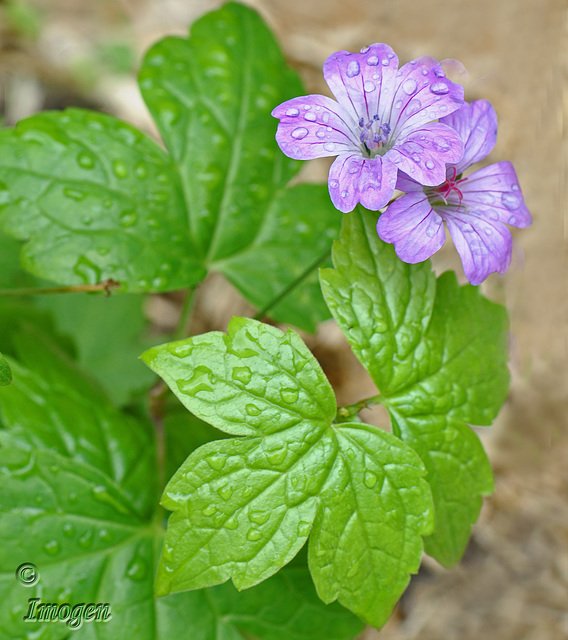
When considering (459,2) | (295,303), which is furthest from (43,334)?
(459,2)

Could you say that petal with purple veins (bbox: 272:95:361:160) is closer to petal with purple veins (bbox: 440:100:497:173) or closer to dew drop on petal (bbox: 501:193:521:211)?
petal with purple veins (bbox: 440:100:497:173)

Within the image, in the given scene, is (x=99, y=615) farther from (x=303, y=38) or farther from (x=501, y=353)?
(x=303, y=38)

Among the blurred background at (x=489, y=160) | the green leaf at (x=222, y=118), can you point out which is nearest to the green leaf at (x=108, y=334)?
the blurred background at (x=489, y=160)

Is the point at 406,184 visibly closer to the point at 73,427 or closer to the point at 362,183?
the point at 362,183

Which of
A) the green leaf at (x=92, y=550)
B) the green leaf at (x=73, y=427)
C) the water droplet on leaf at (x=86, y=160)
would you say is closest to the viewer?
the green leaf at (x=92, y=550)

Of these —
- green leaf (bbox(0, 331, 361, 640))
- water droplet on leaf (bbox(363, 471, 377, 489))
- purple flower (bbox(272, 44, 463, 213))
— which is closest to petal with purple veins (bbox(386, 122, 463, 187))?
purple flower (bbox(272, 44, 463, 213))

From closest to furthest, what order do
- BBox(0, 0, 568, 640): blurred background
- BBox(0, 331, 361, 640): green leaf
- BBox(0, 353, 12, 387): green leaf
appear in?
BBox(0, 353, 12, 387): green leaf → BBox(0, 331, 361, 640): green leaf → BBox(0, 0, 568, 640): blurred background

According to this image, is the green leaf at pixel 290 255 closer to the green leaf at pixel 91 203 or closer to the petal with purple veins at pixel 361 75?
the green leaf at pixel 91 203
